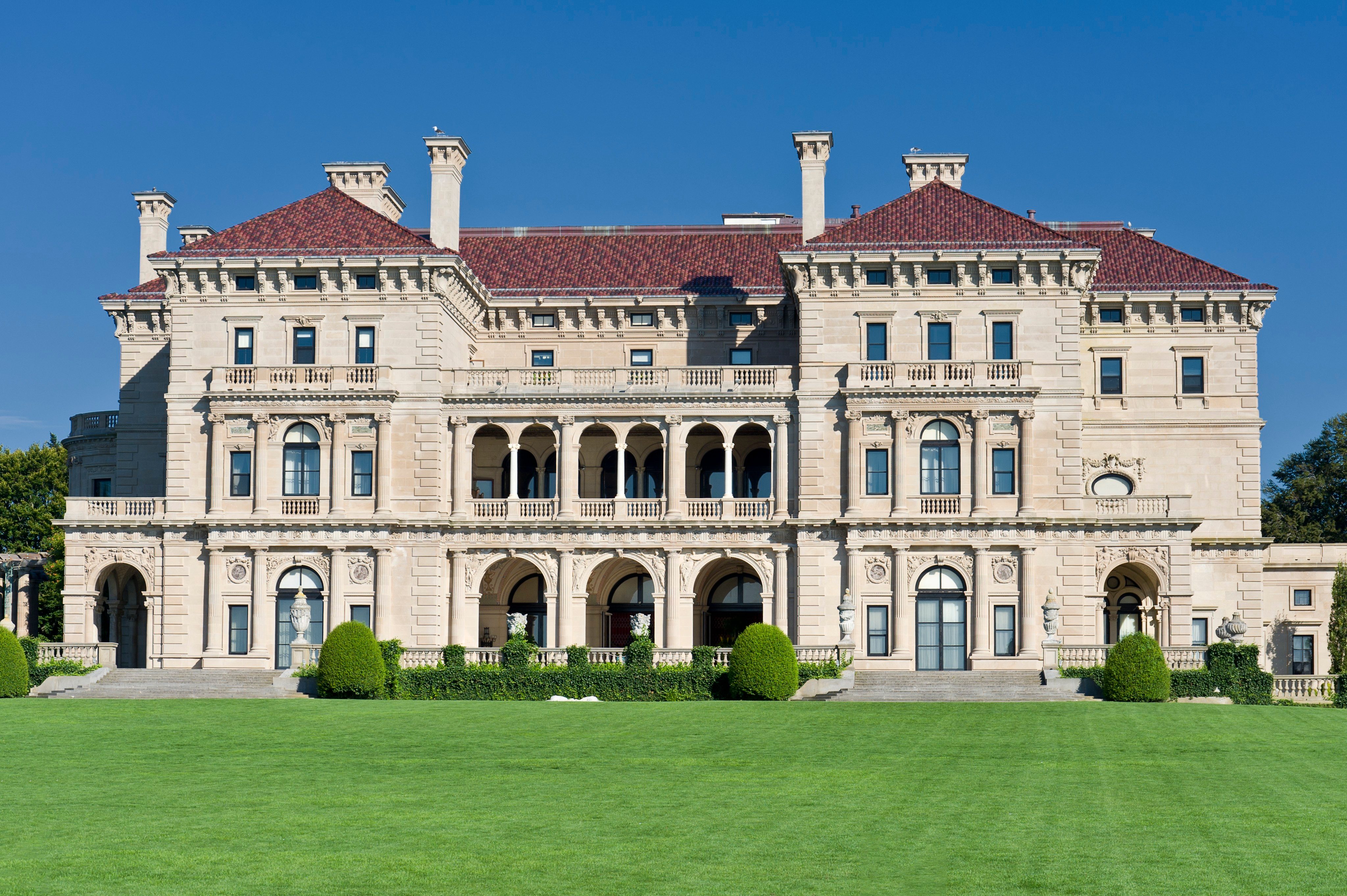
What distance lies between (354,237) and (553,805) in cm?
4222

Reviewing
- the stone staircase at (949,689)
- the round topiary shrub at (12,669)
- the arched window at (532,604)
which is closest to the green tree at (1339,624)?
the stone staircase at (949,689)

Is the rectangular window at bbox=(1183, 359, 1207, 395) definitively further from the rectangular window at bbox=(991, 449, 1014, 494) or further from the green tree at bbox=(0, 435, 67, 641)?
the green tree at bbox=(0, 435, 67, 641)

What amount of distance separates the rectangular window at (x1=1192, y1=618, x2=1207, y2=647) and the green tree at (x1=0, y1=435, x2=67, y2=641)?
56.8m

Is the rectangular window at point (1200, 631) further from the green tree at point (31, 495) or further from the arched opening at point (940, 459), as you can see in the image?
the green tree at point (31, 495)

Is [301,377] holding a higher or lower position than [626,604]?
higher

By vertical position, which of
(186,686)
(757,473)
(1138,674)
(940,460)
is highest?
(940,460)

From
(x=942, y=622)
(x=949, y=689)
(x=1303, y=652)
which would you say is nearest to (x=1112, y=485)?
(x=1303, y=652)

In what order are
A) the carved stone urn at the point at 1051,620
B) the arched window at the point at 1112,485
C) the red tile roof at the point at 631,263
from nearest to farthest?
the carved stone urn at the point at 1051,620, the arched window at the point at 1112,485, the red tile roof at the point at 631,263

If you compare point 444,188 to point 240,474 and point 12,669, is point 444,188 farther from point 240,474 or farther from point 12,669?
point 12,669

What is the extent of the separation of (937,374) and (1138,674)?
14888 mm

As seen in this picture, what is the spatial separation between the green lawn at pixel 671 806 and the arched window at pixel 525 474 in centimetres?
2786

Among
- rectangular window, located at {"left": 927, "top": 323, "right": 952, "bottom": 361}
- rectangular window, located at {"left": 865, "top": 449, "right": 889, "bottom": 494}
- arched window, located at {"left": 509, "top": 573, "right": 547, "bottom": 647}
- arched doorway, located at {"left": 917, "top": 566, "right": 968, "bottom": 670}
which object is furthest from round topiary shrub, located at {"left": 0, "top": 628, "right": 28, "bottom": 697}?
rectangular window, located at {"left": 927, "top": 323, "right": 952, "bottom": 361}

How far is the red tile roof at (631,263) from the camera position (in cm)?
6875

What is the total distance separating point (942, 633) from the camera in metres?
60.0
